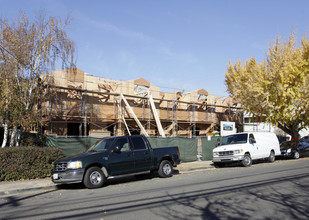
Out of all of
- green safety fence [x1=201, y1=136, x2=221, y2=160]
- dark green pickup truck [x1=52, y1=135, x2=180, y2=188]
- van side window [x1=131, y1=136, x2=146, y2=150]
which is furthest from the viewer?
green safety fence [x1=201, y1=136, x2=221, y2=160]

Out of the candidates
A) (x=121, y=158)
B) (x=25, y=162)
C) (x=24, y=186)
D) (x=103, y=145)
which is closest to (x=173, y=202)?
(x=121, y=158)

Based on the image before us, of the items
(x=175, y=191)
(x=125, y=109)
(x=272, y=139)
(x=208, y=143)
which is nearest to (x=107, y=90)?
(x=125, y=109)

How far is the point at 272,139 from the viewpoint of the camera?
1970cm

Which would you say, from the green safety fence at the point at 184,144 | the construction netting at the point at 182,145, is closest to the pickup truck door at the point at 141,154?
Answer: the construction netting at the point at 182,145

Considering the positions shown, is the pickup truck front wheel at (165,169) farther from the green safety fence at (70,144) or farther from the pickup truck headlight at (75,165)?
the green safety fence at (70,144)

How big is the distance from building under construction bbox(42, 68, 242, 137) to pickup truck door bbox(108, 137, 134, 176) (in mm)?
7732

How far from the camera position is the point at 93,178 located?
33.4ft

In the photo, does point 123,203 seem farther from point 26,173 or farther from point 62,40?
point 62,40

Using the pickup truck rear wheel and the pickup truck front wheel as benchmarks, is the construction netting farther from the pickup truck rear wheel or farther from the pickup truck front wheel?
the pickup truck rear wheel

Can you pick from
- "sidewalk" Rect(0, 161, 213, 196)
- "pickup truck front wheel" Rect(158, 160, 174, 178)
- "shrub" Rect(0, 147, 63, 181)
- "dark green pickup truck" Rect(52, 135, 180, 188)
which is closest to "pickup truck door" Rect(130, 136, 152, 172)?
"dark green pickup truck" Rect(52, 135, 180, 188)

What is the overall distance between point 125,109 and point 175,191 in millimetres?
17668

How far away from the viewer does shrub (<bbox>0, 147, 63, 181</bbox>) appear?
11.7 metres

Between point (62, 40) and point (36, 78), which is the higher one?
point (62, 40)

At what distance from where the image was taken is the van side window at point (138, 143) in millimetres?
11719
